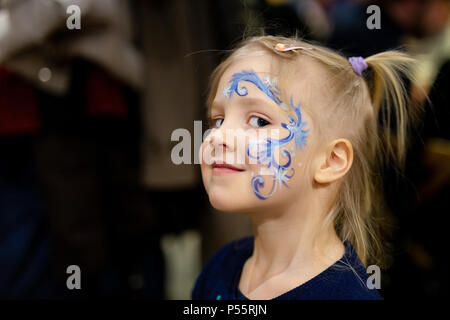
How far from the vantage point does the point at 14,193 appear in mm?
1274

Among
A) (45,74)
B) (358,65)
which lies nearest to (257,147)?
(358,65)

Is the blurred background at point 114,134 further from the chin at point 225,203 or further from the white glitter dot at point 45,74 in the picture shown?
the chin at point 225,203

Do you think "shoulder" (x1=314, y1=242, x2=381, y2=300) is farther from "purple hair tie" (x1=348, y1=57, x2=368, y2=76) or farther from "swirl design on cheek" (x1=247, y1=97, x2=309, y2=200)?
"purple hair tie" (x1=348, y1=57, x2=368, y2=76)

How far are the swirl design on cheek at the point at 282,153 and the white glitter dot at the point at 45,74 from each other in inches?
26.8

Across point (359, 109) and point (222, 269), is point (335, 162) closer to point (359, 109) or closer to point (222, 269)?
point (359, 109)

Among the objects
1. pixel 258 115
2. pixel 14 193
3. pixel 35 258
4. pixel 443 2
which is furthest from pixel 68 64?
pixel 443 2

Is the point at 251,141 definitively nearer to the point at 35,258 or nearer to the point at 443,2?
the point at 35,258

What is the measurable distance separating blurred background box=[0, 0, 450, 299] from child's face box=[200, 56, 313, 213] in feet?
1.26

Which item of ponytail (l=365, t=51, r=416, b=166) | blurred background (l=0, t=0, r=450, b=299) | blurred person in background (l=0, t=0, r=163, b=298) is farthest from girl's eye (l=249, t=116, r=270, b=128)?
blurred person in background (l=0, t=0, r=163, b=298)

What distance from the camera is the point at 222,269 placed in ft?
2.92

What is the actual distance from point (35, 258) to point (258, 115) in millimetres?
890

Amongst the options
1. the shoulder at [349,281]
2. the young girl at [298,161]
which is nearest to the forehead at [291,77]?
the young girl at [298,161]

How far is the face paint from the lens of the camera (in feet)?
2.32

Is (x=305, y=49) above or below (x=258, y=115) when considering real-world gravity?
above
